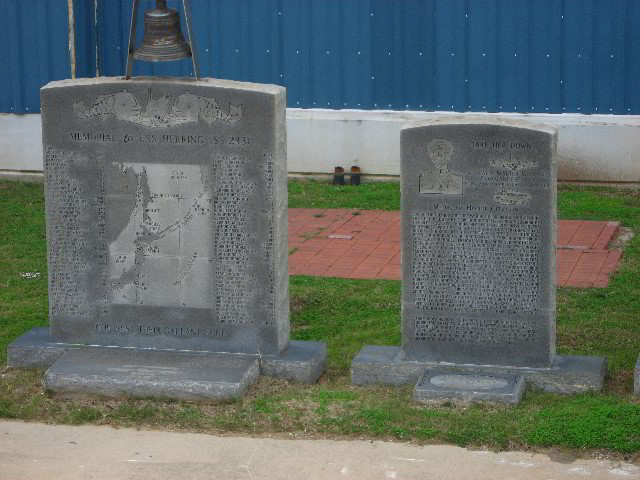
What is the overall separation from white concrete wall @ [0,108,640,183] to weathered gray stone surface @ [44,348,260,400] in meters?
6.51

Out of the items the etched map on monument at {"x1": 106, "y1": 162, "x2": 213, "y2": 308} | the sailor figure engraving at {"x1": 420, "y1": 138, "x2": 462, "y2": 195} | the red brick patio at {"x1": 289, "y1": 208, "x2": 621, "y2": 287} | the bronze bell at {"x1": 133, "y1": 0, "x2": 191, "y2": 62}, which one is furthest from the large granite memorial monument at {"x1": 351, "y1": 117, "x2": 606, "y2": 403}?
the red brick patio at {"x1": 289, "y1": 208, "x2": 621, "y2": 287}

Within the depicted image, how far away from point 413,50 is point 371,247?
11.1ft

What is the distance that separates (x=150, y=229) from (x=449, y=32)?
6.89 meters

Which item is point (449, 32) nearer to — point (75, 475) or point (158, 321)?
point (158, 321)

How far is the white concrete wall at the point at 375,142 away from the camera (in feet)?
46.3

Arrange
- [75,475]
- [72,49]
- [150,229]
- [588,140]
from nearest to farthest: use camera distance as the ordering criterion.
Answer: [75,475] < [150,229] < [588,140] < [72,49]

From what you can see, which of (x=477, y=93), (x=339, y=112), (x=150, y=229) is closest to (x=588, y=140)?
(x=477, y=93)

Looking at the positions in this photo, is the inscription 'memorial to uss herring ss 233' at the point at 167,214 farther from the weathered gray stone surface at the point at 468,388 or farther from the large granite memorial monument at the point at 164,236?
the weathered gray stone surface at the point at 468,388

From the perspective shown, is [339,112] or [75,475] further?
[339,112]

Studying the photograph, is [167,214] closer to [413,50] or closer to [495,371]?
[495,371]

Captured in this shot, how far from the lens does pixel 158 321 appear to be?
857cm

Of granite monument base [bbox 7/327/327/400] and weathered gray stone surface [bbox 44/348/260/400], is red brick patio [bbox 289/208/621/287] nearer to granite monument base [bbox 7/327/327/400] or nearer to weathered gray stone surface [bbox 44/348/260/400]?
granite monument base [bbox 7/327/327/400]

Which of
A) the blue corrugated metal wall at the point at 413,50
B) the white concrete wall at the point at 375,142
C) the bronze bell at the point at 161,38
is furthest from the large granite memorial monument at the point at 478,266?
the blue corrugated metal wall at the point at 413,50

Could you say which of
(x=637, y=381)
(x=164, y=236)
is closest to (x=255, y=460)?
(x=164, y=236)
